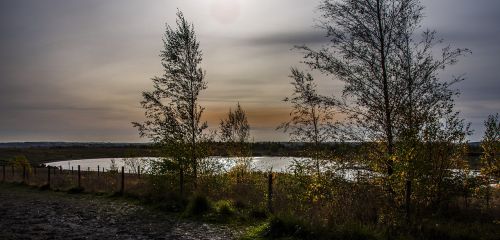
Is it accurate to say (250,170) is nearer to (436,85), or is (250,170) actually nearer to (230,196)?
(230,196)

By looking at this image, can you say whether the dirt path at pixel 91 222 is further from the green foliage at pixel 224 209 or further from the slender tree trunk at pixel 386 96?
the slender tree trunk at pixel 386 96

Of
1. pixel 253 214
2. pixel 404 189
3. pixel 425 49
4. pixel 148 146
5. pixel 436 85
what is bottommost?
pixel 253 214

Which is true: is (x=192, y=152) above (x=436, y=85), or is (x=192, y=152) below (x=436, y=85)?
A: below

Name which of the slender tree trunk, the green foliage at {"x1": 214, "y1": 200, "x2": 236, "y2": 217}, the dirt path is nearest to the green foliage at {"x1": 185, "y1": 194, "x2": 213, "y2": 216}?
the green foliage at {"x1": 214, "y1": 200, "x2": 236, "y2": 217}

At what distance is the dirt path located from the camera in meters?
13.9

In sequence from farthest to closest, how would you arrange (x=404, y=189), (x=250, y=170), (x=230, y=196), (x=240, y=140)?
(x=240, y=140), (x=250, y=170), (x=230, y=196), (x=404, y=189)

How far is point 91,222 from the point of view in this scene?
16281mm

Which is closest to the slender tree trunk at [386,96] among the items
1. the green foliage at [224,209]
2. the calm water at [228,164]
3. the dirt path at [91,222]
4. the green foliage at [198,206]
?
the calm water at [228,164]

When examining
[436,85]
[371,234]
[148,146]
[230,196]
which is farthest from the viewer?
[148,146]

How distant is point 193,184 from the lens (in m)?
22.5

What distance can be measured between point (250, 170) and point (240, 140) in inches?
208

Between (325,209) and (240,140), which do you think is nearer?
(325,209)

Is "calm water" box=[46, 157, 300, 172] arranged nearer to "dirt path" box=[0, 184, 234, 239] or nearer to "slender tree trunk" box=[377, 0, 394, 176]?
"dirt path" box=[0, 184, 234, 239]

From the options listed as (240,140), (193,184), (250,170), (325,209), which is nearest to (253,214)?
(325,209)
